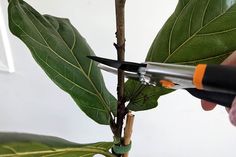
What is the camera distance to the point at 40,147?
0.38 meters

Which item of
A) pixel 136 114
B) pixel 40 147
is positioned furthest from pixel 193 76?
pixel 136 114

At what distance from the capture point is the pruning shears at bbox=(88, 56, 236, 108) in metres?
0.30

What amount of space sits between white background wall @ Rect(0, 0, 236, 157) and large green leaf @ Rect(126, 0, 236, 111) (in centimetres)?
26

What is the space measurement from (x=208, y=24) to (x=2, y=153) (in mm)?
270

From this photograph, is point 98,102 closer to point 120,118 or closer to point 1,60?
point 120,118

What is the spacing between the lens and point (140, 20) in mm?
688

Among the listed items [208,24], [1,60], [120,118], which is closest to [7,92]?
[1,60]

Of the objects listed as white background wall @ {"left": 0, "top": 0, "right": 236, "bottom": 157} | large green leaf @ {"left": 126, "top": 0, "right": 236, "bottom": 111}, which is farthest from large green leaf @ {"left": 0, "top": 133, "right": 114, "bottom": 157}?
white background wall @ {"left": 0, "top": 0, "right": 236, "bottom": 157}

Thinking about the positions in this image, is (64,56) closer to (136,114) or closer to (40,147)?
(40,147)

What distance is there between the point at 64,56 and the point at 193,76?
0.20m

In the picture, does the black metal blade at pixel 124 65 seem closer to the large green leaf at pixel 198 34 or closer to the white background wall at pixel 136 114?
the large green leaf at pixel 198 34

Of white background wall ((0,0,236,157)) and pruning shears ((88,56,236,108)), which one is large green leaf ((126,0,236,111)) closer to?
pruning shears ((88,56,236,108))

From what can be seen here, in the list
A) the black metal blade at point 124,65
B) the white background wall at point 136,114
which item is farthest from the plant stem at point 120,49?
the white background wall at point 136,114

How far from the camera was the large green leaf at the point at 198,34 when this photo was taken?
387 mm
